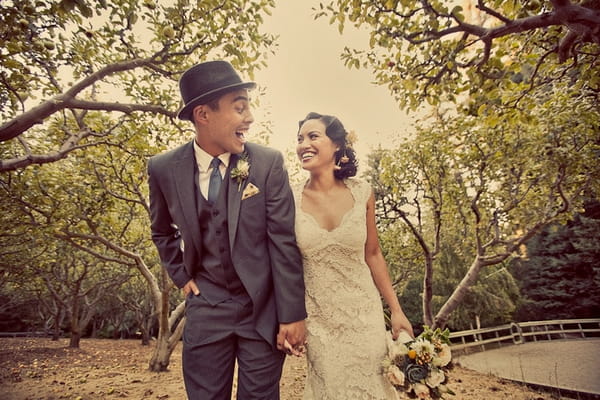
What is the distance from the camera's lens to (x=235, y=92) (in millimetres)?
2350

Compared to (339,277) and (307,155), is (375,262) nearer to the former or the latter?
(339,277)

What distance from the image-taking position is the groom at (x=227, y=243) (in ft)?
6.77

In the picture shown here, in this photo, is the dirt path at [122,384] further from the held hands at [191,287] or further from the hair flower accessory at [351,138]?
the hair flower accessory at [351,138]

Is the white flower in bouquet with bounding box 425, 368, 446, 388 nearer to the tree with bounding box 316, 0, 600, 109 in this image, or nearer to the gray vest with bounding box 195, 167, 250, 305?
the gray vest with bounding box 195, 167, 250, 305

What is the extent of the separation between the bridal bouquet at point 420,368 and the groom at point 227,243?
32.1 inches

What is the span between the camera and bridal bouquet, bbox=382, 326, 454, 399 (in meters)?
2.23

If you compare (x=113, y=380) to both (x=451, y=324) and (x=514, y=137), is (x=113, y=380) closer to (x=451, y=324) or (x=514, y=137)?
(x=514, y=137)

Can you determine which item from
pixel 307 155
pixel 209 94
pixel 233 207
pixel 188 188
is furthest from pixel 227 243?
pixel 307 155

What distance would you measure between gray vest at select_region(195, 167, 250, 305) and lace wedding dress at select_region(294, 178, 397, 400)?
92 cm

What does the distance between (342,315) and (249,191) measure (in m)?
1.42

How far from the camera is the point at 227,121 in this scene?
2311 millimetres

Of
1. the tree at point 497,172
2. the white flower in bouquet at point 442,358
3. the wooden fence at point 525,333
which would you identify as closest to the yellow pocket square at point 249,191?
the white flower in bouquet at point 442,358

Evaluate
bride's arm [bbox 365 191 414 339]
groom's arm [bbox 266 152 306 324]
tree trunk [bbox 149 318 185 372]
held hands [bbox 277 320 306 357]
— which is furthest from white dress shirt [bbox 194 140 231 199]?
tree trunk [bbox 149 318 185 372]

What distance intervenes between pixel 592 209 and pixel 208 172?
27.7 meters
